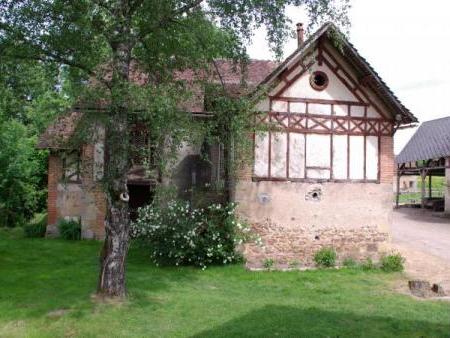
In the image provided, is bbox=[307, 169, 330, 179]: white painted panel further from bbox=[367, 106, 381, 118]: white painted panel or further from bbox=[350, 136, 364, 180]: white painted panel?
bbox=[367, 106, 381, 118]: white painted panel

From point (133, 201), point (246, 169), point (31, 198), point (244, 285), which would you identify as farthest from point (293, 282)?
point (31, 198)

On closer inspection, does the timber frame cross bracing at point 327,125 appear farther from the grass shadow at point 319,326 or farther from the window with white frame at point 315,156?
the grass shadow at point 319,326

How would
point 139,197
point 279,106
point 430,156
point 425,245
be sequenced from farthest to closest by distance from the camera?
1. point 430,156
2. point 139,197
3. point 425,245
4. point 279,106

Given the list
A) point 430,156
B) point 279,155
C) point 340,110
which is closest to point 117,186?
point 279,155

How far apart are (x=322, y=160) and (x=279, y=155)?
125cm

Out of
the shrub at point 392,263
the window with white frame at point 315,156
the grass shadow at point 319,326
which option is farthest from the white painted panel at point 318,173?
the grass shadow at point 319,326

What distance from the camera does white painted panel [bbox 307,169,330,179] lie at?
1271 cm

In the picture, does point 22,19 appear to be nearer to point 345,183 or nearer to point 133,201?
point 345,183

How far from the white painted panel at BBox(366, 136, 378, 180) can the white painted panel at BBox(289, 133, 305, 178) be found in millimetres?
1925

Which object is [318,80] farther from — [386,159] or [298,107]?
[386,159]

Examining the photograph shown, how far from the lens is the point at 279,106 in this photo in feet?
41.2

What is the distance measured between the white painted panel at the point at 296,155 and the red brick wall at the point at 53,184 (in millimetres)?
9762

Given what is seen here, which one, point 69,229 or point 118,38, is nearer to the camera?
point 118,38

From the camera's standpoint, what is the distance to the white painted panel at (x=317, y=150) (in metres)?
12.7
